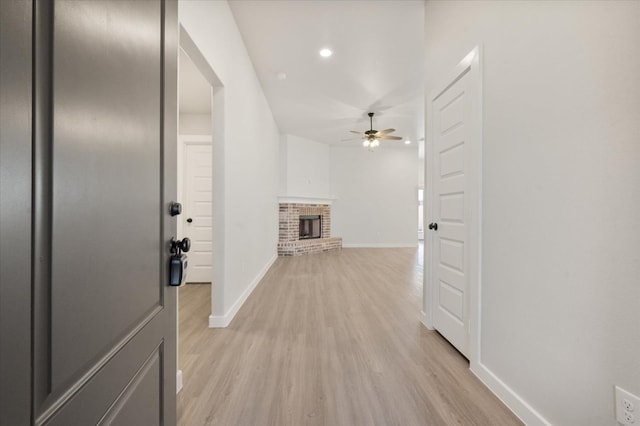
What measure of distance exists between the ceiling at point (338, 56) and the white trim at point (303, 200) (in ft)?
6.33

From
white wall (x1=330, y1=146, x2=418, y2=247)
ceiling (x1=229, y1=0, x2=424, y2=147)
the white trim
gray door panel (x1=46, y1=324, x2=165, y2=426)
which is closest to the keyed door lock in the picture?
gray door panel (x1=46, y1=324, x2=165, y2=426)

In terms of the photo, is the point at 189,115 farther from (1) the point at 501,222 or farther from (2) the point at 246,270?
(1) the point at 501,222

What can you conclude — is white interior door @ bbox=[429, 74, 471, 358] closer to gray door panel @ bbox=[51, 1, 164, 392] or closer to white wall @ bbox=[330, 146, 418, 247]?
gray door panel @ bbox=[51, 1, 164, 392]

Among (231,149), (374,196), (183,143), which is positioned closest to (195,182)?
(183,143)

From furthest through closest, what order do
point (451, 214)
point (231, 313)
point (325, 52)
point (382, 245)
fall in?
point (382, 245)
point (325, 52)
point (231, 313)
point (451, 214)

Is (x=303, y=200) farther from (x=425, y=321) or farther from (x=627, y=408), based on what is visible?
(x=627, y=408)

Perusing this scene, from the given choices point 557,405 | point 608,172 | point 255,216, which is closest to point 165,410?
point 557,405

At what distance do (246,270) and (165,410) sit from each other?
2.50 meters

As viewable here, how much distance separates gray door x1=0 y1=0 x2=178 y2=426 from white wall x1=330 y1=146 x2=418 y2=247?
7324 mm

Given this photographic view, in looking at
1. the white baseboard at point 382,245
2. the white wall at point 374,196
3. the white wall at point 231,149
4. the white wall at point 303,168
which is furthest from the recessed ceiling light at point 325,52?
the white baseboard at point 382,245

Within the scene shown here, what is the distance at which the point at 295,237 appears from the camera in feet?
22.2

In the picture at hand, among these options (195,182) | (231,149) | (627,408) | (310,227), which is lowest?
(627,408)

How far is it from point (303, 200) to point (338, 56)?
4.10 meters

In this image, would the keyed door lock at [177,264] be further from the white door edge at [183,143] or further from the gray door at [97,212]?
the white door edge at [183,143]
